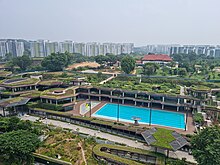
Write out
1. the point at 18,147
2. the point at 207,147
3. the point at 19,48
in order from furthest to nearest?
the point at 19,48
the point at 18,147
the point at 207,147

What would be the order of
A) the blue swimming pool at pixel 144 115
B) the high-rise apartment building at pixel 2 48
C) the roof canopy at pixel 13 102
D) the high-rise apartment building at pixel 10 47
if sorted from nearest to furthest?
the blue swimming pool at pixel 144 115 → the roof canopy at pixel 13 102 → the high-rise apartment building at pixel 2 48 → the high-rise apartment building at pixel 10 47

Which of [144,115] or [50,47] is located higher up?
[50,47]

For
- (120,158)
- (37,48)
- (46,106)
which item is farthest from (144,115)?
(37,48)

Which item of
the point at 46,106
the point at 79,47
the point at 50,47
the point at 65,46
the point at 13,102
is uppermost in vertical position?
the point at 65,46

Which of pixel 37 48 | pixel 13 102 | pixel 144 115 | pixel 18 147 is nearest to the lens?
pixel 18 147

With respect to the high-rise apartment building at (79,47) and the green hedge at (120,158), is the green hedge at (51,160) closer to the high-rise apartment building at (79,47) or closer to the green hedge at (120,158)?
the green hedge at (120,158)

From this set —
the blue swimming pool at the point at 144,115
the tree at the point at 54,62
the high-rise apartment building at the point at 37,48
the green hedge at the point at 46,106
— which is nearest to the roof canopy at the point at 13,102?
the green hedge at the point at 46,106

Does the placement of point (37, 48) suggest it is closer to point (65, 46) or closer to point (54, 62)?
point (65, 46)
